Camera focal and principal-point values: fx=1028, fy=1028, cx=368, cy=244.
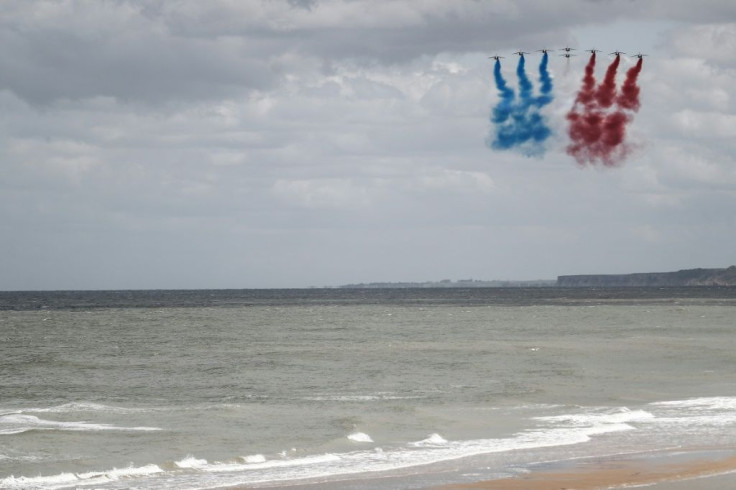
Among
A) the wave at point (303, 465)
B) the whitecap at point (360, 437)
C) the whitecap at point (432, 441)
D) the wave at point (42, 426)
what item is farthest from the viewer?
the wave at point (42, 426)

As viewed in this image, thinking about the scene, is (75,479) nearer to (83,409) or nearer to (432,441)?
(432,441)

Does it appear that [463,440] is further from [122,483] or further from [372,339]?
[372,339]

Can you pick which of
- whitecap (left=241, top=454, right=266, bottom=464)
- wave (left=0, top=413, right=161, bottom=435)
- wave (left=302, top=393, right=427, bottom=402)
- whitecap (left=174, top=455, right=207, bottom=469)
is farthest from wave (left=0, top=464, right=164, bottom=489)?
wave (left=302, top=393, right=427, bottom=402)

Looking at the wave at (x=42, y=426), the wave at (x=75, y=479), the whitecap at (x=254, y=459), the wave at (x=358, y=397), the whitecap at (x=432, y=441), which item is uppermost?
the wave at (x=358, y=397)

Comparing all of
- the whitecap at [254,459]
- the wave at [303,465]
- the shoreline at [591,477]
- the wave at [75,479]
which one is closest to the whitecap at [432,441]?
the wave at [303,465]

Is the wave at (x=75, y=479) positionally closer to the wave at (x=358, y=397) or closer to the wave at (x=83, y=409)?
the wave at (x=83, y=409)

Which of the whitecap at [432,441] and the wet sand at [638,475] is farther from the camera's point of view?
the whitecap at [432,441]
